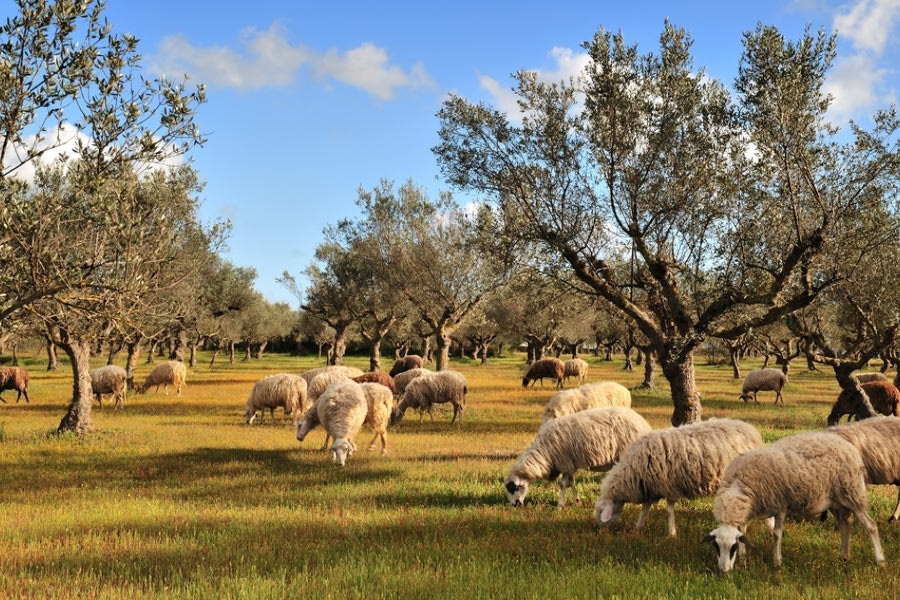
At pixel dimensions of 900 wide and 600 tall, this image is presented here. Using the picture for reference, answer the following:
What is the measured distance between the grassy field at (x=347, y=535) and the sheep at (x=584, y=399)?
5.47ft

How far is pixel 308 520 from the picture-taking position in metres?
9.52

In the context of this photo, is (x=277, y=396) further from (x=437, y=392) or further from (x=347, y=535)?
(x=347, y=535)

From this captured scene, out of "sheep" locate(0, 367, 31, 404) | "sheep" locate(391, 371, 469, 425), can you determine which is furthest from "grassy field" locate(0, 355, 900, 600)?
"sheep" locate(0, 367, 31, 404)

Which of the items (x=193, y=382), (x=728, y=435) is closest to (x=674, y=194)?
(x=728, y=435)

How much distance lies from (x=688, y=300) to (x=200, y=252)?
72.4 ft

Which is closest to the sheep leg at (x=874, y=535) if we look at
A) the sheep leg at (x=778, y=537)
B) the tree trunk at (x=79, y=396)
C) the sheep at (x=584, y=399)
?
the sheep leg at (x=778, y=537)

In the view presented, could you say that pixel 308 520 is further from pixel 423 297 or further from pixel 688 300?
pixel 423 297

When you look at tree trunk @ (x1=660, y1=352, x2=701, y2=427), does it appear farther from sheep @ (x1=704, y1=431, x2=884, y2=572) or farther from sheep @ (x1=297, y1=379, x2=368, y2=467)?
sheep @ (x1=297, y1=379, x2=368, y2=467)

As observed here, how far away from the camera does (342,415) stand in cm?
1538

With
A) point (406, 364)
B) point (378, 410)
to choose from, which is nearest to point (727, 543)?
point (378, 410)

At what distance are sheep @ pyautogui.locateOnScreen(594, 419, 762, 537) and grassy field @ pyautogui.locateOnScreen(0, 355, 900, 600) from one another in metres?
0.39

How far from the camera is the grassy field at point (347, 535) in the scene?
262 inches

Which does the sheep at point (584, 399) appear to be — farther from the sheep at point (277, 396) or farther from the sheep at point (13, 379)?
the sheep at point (13, 379)

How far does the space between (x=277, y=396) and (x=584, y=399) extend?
38.3ft
